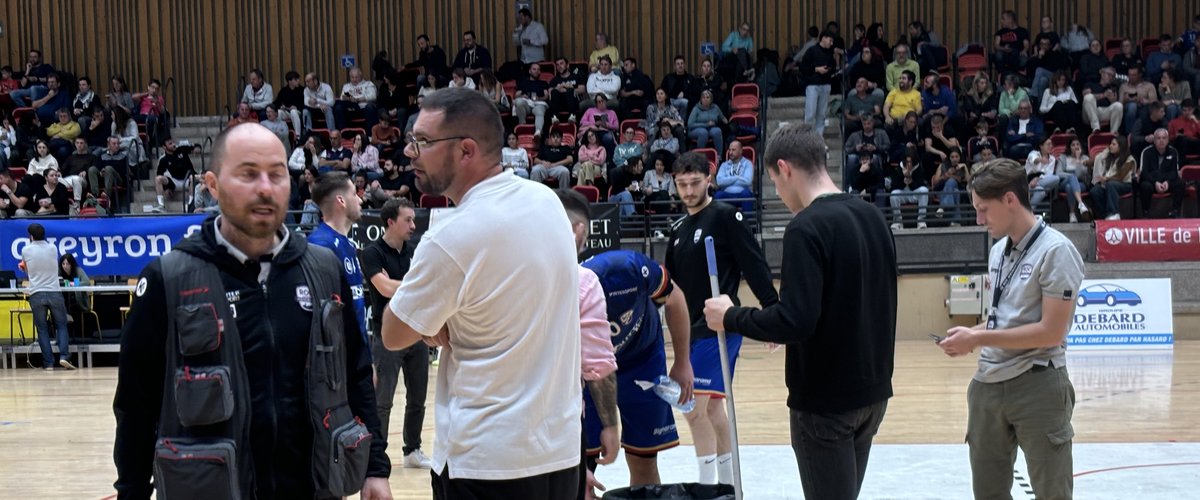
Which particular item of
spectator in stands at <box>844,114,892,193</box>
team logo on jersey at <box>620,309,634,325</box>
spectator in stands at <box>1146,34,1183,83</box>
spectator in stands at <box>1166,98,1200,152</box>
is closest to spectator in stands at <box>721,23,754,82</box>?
spectator in stands at <box>844,114,892,193</box>

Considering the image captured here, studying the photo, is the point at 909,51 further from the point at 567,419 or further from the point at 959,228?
the point at 567,419

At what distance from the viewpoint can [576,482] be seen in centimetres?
280

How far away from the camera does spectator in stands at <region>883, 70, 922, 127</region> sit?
58.4 ft

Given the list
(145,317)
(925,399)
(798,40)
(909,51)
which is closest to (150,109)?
(798,40)

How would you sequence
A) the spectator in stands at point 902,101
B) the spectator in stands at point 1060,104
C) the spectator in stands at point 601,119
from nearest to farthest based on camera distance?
the spectator in stands at point 1060,104 → the spectator in stands at point 902,101 → the spectator in stands at point 601,119

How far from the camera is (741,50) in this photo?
19844mm

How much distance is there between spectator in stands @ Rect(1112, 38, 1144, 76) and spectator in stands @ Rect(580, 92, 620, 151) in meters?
8.03

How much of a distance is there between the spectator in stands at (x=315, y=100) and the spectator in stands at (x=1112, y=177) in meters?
12.5

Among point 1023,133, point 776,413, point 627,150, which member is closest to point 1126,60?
point 1023,133

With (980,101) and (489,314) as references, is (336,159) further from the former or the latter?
(489,314)

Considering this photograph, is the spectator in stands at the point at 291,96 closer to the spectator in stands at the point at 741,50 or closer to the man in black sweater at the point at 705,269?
the spectator in stands at the point at 741,50

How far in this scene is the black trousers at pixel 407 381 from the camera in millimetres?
6680

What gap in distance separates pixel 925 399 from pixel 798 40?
1307 centimetres

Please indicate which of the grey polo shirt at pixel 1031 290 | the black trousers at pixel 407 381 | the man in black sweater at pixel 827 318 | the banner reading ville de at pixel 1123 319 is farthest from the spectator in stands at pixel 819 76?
the man in black sweater at pixel 827 318
